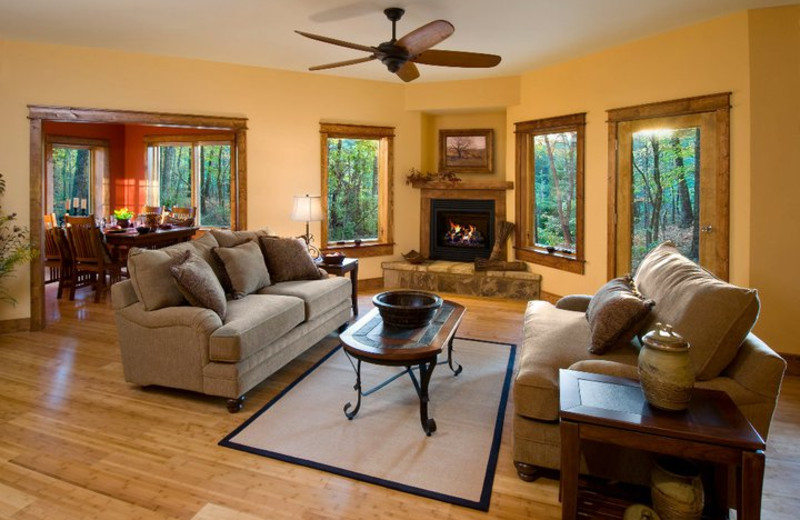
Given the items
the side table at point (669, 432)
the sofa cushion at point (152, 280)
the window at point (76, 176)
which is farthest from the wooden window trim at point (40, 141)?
the side table at point (669, 432)

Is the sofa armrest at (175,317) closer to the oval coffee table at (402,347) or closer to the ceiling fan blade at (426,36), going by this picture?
the oval coffee table at (402,347)

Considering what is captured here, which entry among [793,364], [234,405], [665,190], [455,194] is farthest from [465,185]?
[234,405]

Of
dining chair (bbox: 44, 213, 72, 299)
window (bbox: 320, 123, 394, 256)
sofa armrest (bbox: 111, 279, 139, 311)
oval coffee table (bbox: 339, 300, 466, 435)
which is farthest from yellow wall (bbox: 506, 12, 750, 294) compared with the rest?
dining chair (bbox: 44, 213, 72, 299)

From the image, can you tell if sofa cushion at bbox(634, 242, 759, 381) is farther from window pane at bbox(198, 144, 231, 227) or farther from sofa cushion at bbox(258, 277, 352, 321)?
window pane at bbox(198, 144, 231, 227)

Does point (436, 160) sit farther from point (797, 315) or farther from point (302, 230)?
point (797, 315)

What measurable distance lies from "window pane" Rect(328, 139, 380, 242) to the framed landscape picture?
A: 3.25 feet

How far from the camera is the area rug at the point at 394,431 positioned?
2.41 metres

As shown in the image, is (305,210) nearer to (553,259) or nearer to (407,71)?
(407,71)

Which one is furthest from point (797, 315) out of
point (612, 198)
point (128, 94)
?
point (128, 94)

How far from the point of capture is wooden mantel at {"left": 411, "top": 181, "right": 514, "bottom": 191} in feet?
21.6

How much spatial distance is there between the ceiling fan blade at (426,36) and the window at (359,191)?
3.11 metres

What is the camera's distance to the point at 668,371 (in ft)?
5.83

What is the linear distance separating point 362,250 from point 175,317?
3.72 m

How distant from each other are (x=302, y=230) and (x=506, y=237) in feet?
8.88
